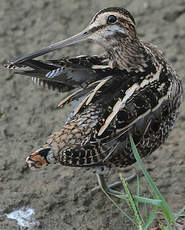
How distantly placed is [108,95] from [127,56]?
0.99 ft

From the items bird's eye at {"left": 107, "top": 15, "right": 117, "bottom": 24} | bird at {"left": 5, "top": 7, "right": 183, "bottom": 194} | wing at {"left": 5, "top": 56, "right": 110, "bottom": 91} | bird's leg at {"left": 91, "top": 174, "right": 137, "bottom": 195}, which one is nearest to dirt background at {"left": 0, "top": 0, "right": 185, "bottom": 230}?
bird's leg at {"left": 91, "top": 174, "right": 137, "bottom": 195}

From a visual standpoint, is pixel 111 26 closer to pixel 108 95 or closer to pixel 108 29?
pixel 108 29

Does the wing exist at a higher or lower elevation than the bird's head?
lower

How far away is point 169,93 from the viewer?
10.7 ft

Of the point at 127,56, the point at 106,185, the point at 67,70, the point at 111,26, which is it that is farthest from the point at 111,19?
the point at 106,185

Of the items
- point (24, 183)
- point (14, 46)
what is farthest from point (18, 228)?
point (14, 46)

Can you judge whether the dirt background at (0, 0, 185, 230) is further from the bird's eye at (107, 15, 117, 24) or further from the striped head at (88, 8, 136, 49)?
the bird's eye at (107, 15, 117, 24)

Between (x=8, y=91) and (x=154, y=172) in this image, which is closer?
(x=154, y=172)

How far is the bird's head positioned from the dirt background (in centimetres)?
100

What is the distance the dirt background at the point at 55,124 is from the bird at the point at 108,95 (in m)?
0.43

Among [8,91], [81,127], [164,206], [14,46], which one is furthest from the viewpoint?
[14,46]

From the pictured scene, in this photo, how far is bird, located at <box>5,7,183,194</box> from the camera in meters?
3.03

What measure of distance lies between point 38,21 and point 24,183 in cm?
186

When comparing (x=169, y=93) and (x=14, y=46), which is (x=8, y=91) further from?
(x=169, y=93)
